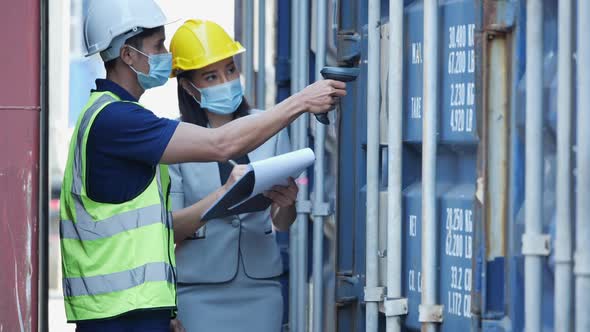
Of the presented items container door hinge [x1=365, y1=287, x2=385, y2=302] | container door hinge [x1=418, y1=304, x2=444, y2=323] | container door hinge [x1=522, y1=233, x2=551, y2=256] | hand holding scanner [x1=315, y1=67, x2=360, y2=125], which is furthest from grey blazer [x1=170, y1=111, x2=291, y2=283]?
container door hinge [x1=522, y1=233, x2=551, y2=256]

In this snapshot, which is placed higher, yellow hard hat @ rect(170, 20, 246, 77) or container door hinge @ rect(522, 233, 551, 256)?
yellow hard hat @ rect(170, 20, 246, 77)

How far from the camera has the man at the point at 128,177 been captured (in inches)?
127

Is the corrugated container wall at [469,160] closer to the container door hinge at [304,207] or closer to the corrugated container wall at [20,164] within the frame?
the container door hinge at [304,207]

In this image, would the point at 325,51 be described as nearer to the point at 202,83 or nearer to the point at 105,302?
the point at 202,83

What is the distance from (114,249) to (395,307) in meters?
0.86

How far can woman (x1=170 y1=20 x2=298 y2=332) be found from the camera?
380 centimetres

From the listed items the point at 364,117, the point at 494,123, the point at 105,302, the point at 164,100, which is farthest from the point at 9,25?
the point at 164,100

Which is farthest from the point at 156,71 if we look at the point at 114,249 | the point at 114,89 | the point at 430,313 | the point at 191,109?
the point at 430,313

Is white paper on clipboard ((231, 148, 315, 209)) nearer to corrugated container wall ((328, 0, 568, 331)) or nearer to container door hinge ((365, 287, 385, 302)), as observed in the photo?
corrugated container wall ((328, 0, 568, 331))

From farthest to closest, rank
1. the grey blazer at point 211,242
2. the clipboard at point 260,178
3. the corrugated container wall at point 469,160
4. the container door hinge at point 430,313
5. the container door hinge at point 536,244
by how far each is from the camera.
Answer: the grey blazer at point 211,242
the clipboard at point 260,178
the container door hinge at point 430,313
the corrugated container wall at point 469,160
the container door hinge at point 536,244

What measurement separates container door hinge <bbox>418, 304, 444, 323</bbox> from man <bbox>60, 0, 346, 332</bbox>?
655mm

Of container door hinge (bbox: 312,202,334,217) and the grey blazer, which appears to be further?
container door hinge (bbox: 312,202,334,217)

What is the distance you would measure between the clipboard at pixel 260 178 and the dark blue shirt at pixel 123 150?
0.76 ft

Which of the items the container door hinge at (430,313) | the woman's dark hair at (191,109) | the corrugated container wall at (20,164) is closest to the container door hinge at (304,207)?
the woman's dark hair at (191,109)
